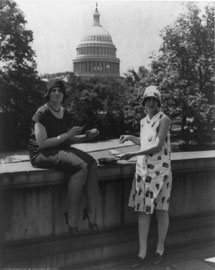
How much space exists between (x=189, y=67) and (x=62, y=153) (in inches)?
1135

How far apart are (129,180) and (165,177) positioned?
0.60 meters

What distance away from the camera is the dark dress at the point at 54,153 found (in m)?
3.76

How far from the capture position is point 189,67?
31312 mm

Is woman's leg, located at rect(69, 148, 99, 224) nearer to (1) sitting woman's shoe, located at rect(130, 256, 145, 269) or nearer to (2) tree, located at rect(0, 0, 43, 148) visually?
(1) sitting woman's shoe, located at rect(130, 256, 145, 269)

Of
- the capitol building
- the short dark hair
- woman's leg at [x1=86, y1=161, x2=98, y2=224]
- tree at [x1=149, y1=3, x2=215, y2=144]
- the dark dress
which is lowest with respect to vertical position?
woman's leg at [x1=86, y1=161, x2=98, y2=224]

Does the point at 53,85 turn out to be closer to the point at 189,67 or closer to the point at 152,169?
→ the point at 152,169

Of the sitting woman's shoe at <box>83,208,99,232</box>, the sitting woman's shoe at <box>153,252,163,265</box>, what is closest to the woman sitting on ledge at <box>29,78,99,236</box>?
the sitting woman's shoe at <box>83,208,99,232</box>

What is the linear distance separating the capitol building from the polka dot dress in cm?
7910

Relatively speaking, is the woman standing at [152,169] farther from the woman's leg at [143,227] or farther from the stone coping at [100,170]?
the stone coping at [100,170]

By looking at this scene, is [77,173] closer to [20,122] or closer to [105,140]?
[20,122]

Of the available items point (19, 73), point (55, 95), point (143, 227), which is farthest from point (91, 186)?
point (19, 73)

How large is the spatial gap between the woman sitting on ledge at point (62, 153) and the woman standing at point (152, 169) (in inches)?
19.5

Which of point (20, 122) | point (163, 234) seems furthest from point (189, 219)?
point (20, 122)

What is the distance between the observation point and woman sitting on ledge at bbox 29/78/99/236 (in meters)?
3.75
